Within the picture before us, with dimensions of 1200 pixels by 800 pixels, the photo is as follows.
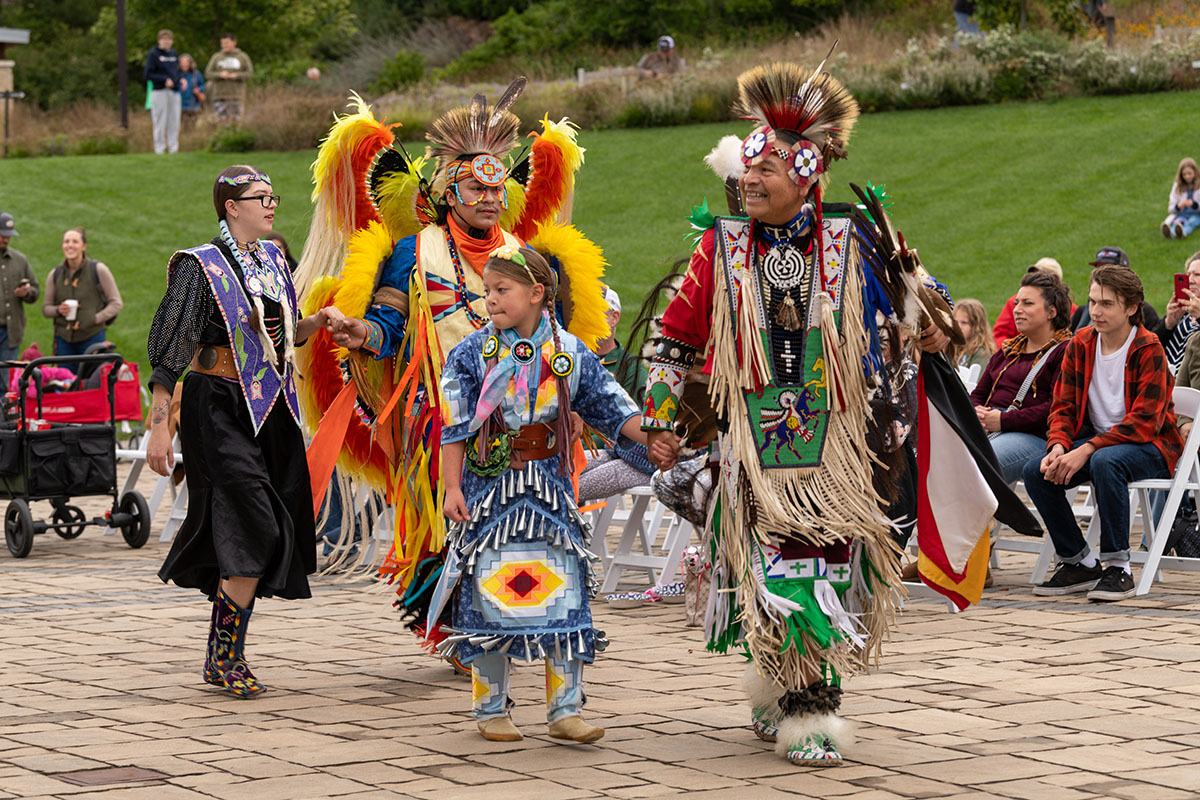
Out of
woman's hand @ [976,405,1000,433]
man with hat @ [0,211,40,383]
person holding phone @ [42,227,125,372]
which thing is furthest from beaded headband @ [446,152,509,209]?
man with hat @ [0,211,40,383]

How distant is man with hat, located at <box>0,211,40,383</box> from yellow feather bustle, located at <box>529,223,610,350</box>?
888 centimetres

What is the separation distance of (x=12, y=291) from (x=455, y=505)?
33.3 ft

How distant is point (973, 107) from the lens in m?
23.0

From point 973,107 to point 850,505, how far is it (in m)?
19.5

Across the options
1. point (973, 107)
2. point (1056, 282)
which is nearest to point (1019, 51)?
point (973, 107)

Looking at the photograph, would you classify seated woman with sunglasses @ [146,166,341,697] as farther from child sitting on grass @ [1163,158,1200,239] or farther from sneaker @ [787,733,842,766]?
child sitting on grass @ [1163,158,1200,239]

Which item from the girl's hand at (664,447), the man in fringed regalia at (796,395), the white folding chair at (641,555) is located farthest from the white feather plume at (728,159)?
the white folding chair at (641,555)

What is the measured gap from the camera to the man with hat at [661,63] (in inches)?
1056

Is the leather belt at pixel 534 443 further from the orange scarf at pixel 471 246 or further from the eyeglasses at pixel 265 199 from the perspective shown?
the eyeglasses at pixel 265 199

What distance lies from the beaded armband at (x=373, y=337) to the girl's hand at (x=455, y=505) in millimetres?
1115

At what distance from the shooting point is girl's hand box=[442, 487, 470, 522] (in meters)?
4.73

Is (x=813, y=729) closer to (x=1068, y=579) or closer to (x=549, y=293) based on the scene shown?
(x=549, y=293)

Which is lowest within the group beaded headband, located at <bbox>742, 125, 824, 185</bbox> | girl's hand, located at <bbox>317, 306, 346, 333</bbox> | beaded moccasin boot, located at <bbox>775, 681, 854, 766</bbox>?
beaded moccasin boot, located at <bbox>775, 681, 854, 766</bbox>

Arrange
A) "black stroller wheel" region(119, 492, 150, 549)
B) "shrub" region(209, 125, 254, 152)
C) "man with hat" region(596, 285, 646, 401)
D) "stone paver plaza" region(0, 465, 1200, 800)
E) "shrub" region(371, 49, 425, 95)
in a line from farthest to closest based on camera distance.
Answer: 1. "shrub" region(371, 49, 425, 95)
2. "shrub" region(209, 125, 254, 152)
3. "black stroller wheel" region(119, 492, 150, 549)
4. "man with hat" region(596, 285, 646, 401)
5. "stone paver plaza" region(0, 465, 1200, 800)
